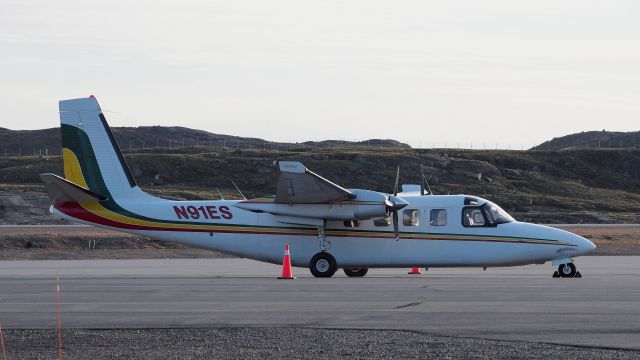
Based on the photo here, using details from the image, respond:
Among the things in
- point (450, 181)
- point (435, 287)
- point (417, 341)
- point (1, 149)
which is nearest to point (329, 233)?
point (435, 287)

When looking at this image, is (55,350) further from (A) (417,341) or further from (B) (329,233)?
(B) (329,233)

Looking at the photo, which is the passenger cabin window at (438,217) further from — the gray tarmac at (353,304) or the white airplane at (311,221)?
the gray tarmac at (353,304)

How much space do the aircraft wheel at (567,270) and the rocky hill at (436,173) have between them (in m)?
56.9

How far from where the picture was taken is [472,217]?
1073 inches

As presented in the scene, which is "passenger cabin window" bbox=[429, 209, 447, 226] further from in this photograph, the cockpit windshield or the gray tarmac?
the gray tarmac

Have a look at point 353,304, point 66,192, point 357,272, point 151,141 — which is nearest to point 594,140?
point 151,141

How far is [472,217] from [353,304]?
32.4 feet

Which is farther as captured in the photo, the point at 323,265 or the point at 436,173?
the point at 436,173

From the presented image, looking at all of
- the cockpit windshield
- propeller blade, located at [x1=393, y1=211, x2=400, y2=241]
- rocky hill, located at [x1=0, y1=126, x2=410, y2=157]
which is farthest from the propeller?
rocky hill, located at [x1=0, y1=126, x2=410, y2=157]

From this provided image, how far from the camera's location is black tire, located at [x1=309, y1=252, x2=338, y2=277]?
2756cm

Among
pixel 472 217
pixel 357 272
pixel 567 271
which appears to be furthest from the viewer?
pixel 357 272

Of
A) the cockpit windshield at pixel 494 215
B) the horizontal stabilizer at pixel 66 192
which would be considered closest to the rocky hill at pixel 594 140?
the cockpit windshield at pixel 494 215

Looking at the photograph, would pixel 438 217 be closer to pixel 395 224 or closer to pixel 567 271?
pixel 395 224

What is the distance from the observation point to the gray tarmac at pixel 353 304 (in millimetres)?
14914
